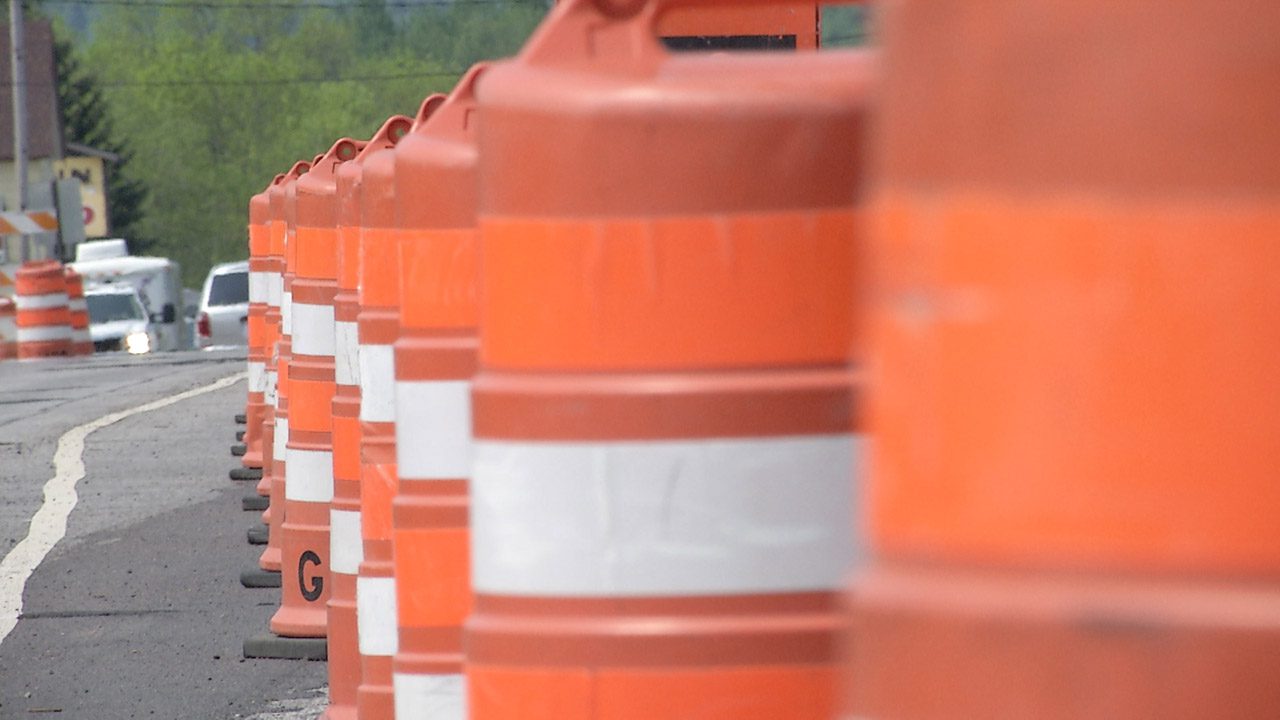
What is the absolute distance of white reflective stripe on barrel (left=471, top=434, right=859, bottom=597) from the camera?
11.0 ft

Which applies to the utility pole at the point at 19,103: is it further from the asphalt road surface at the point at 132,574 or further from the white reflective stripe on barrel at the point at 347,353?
the white reflective stripe on barrel at the point at 347,353

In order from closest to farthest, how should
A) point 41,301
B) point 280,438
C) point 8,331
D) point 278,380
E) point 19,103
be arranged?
1. point 280,438
2. point 278,380
3. point 41,301
4. point 8,331
5. point 19,103

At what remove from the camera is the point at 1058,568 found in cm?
228

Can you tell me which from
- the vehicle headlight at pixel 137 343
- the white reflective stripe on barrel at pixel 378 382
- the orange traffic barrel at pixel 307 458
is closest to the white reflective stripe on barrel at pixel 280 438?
the orange traffic barrel at pixel 307 458

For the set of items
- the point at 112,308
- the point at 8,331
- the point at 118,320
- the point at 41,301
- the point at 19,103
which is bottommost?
the point at 118,320

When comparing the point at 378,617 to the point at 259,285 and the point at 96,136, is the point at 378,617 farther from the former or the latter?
the point at 96,136

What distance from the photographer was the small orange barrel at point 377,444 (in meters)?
5.75

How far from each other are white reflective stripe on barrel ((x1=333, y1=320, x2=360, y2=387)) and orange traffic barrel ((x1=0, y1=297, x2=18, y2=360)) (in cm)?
2700

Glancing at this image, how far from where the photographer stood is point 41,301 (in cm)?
3241

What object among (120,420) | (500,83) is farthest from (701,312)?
(120,420)

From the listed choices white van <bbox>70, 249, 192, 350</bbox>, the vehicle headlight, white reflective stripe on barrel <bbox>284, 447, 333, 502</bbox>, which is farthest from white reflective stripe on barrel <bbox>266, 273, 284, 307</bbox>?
white van <bbox>70, 249, 192, 350</bbox>

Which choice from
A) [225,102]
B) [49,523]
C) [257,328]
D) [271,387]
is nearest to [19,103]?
[257,328]

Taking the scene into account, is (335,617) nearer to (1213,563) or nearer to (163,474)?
(1213,563)

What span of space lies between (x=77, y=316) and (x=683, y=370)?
31.3 metres
